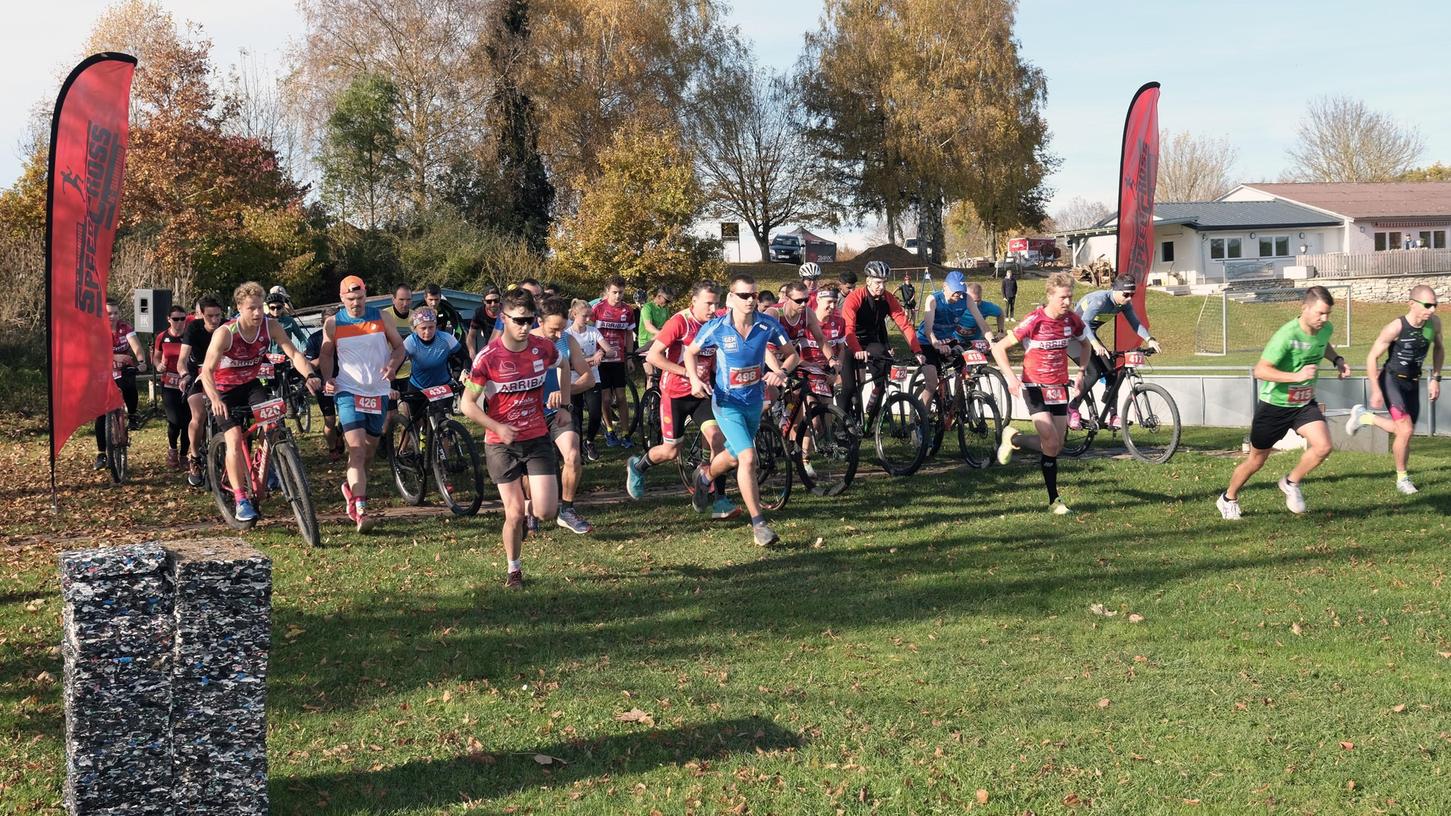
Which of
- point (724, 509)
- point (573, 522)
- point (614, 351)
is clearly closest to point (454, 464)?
point (573, 522)

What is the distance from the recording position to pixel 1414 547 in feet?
28.8

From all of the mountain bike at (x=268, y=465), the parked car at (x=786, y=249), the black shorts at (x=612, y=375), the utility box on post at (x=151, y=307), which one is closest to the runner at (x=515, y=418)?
the mountain bike at (x=268, y=465)

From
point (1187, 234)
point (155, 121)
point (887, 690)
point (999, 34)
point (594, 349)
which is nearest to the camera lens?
point (887, 690)

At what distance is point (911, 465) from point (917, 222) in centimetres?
5122

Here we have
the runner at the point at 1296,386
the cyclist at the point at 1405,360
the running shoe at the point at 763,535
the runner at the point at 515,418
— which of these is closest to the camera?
the runner at the point at 515,418

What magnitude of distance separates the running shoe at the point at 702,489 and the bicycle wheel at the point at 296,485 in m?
2.92

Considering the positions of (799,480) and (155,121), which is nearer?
(799,480)

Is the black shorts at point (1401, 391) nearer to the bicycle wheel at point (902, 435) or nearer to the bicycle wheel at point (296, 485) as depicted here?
the bicycle wheel at point (902, 435)

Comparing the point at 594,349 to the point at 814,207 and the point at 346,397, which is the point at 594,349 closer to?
the point at 346,397

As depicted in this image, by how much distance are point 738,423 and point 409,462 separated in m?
3.63

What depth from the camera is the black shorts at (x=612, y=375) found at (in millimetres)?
Answer: 14881

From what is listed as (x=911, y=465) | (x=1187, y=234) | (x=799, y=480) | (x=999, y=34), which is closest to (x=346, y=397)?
(x=799, y=480)

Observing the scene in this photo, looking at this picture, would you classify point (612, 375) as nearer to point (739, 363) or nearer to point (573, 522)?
point (573, 522)

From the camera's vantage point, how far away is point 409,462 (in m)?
11.3
